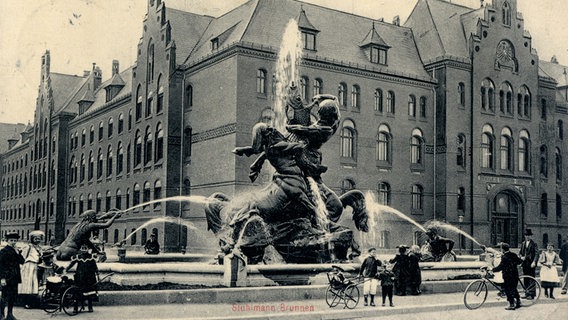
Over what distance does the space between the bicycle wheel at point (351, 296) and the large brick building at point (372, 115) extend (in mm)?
23922

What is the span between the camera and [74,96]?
71.2 m

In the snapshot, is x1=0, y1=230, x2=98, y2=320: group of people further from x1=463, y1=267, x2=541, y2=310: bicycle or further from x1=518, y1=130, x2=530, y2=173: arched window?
x1=518, y1=130, x2=530, y2=173: arched window

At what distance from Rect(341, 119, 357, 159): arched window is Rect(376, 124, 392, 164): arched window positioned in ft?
7.19

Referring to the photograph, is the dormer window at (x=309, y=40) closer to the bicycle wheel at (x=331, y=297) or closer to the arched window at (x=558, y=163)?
the arched window at (x=558, y=163)

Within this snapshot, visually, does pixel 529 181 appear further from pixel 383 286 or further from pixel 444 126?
pixel 383 286

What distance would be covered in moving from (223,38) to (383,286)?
100ft

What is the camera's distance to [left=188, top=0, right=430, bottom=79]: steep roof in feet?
136

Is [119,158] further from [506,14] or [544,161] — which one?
[544,161]

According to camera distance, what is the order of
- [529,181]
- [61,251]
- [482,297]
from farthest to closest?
[529,181] → [61,251] → [482,297]

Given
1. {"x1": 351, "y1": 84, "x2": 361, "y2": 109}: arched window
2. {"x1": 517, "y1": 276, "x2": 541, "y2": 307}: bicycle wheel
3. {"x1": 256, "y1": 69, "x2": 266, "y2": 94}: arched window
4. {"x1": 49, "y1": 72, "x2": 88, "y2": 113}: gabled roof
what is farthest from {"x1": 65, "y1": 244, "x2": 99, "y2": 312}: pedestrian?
{"x1": 49, "y1": 72, "x2": 88, "y2": 113}: gabled roof

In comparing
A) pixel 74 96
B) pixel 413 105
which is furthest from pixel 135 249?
pixel 74 96

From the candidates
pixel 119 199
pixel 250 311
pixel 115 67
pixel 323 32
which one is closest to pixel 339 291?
pixel 250 311

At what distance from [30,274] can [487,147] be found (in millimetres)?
41509

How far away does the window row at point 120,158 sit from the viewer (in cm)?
4709
